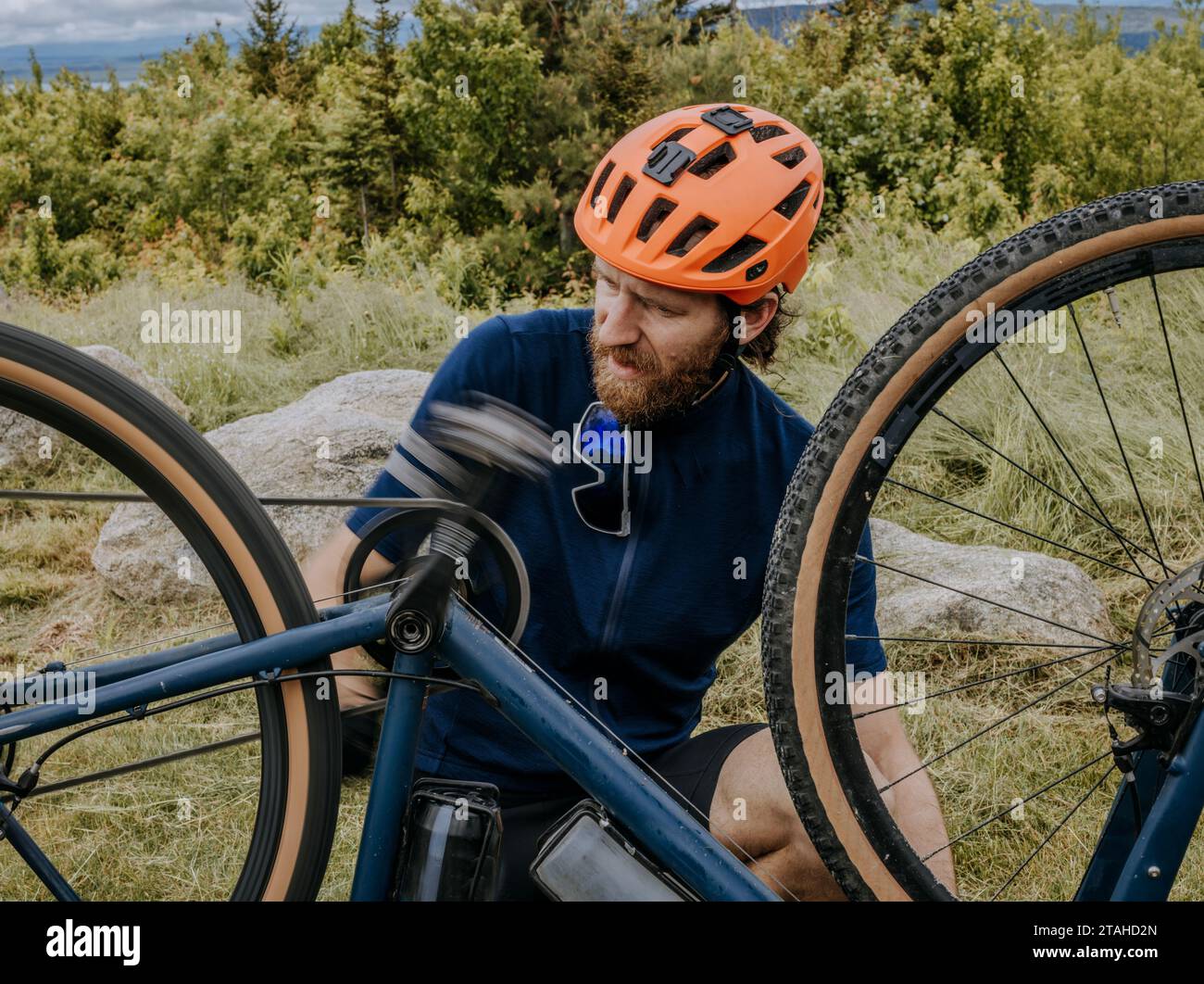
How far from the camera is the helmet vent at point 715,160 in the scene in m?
1.62

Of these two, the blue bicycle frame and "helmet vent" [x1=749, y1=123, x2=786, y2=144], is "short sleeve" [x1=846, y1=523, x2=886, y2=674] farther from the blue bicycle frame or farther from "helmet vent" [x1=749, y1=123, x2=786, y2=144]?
"helmet vent" [x1=749, y1=123, x2=786, y2=144]

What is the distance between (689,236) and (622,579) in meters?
0.57

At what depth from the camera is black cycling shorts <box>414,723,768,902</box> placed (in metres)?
1.84

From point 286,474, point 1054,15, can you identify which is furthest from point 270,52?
point 286,474

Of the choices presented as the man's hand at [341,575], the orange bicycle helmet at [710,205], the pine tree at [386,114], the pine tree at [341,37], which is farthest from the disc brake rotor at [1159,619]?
the pine tree at [341,37]

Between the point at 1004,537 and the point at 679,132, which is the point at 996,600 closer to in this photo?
the point at 1004,537

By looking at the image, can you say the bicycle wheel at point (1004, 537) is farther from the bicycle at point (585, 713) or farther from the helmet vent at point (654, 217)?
the helmet vent at point (654, 217)

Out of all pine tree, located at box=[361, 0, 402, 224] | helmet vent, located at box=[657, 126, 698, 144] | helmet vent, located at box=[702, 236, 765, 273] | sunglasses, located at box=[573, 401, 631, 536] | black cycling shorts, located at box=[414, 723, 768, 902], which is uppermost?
pine tree, located at box=[361, 0, 402, 224]

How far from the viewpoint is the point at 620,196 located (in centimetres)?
166

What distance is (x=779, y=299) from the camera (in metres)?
1.84

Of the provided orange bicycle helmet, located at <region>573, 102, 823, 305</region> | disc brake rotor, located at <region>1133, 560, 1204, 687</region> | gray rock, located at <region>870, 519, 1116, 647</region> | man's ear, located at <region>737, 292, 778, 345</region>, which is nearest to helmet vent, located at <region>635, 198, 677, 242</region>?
orange bicycle helmet, located at <region>573, 102, 823, 305</region>

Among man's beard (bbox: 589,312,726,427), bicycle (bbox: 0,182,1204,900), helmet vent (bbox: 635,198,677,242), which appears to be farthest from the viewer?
man's beard (bbox: 589,312,726,427)

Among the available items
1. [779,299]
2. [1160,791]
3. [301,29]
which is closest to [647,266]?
[779,299]
